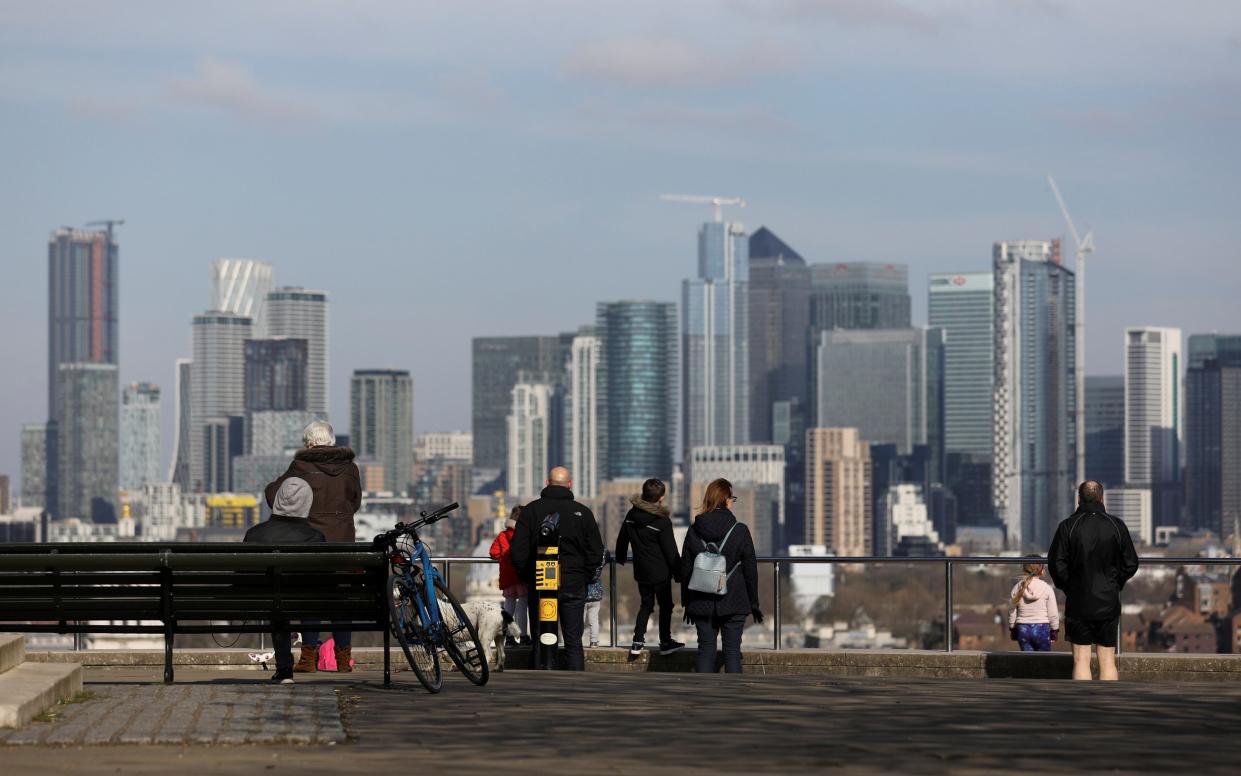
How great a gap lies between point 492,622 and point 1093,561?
4429mm

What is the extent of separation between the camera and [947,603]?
1953 cm

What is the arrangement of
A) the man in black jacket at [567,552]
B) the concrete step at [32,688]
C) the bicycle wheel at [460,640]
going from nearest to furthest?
1. the concrete step at [32,688]
2. the bicycle wheel at [460,640]
3. the man in black jacket at [567,552]

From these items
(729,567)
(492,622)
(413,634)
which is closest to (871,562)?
(729,567)

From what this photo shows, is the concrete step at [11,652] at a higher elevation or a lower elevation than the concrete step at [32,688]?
higher

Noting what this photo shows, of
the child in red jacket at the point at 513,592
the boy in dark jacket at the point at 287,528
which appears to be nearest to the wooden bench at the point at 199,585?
the boy in dark jacket at the point at 287,528

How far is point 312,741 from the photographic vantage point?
372 inches

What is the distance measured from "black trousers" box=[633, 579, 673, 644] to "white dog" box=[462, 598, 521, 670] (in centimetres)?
149

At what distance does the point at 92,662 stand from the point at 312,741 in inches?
308

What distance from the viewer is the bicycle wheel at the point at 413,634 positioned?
1201 centimetres

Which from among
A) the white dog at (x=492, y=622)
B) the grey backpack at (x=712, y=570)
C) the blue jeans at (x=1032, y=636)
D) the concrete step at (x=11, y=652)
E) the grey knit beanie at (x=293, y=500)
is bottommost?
the blue jeans at (x=1032, y=636)

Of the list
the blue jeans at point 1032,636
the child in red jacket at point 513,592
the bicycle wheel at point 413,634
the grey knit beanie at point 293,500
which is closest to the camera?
the bicycle wheel at point 413,634

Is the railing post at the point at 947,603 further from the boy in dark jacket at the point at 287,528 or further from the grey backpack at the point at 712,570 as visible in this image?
the boy in dark jacket at the point at 287,528

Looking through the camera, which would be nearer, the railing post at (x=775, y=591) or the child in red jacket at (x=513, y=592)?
the child in red jacket at (x=513, y=592)

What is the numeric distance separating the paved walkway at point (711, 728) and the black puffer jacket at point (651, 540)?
14.2 ft
